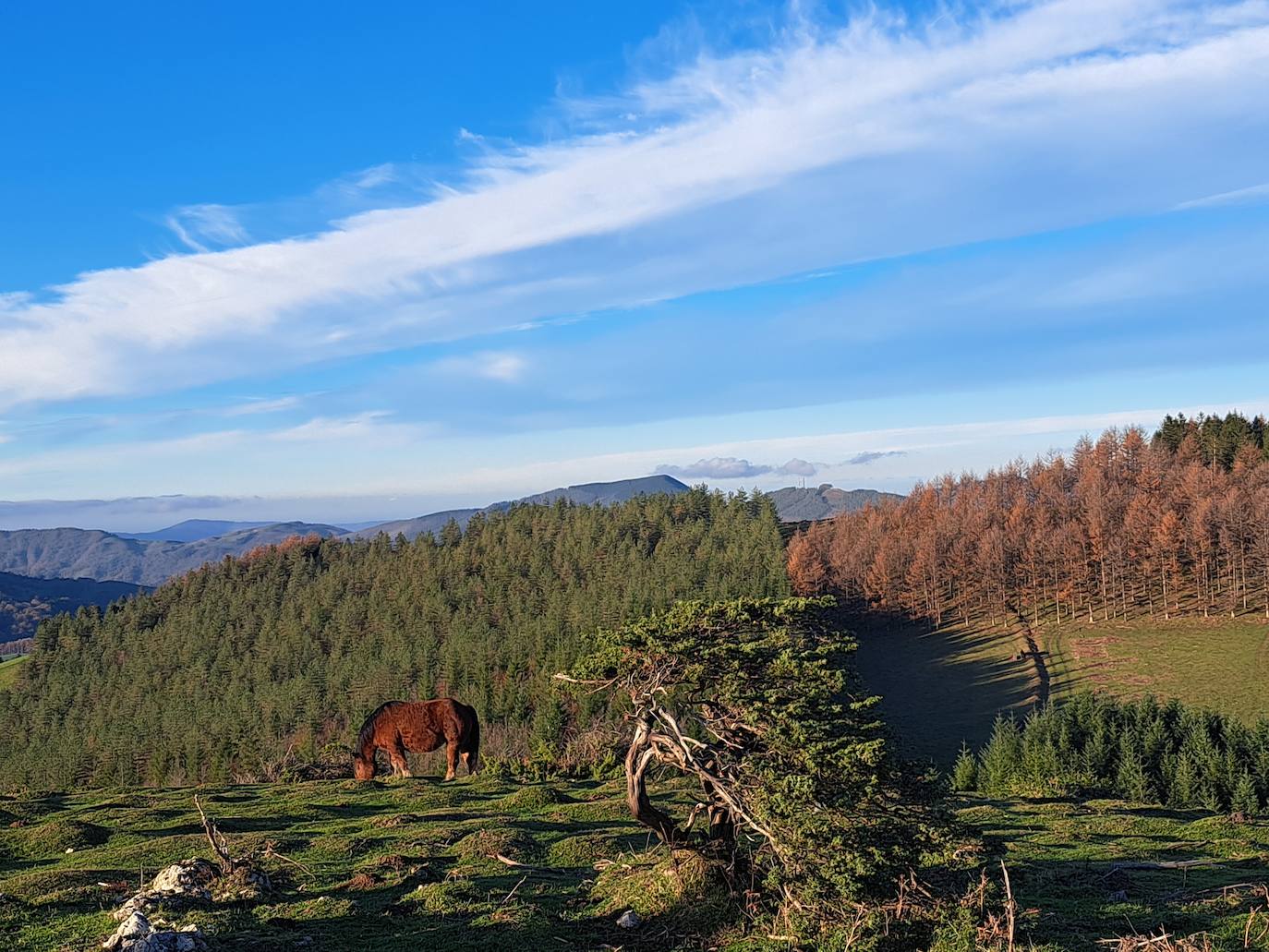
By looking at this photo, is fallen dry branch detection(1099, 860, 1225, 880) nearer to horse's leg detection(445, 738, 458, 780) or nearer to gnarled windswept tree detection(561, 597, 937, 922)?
gnarled windswept tree detection(561, 597, 937, 922)

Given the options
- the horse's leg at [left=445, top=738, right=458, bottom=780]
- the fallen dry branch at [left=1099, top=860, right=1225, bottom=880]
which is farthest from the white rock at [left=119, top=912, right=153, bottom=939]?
the horse's leg at [left=445, top=738, right=458, bottom=780]

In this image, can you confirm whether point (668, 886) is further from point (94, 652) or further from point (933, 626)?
point (94, 652)

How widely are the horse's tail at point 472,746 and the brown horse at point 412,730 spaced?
9.7 inches

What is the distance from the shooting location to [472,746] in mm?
32625

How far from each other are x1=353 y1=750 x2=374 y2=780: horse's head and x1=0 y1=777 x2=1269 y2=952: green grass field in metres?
4.46

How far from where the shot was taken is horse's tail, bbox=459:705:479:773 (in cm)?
3253

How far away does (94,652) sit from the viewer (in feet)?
446

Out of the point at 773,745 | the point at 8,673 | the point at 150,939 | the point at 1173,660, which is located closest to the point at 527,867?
the point at 150,939

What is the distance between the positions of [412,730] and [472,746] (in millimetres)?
2376

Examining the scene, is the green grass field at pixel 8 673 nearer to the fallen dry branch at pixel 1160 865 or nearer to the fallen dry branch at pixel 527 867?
the fallen dry branch at pixel 527 867

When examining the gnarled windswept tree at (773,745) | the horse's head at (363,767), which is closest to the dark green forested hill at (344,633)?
the horse's head at (363,767)

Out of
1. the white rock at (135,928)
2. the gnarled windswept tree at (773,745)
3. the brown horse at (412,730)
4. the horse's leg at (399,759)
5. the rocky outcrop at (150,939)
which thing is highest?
the gnarled windswept tree at (773,745)

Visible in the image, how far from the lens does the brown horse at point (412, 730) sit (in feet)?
103

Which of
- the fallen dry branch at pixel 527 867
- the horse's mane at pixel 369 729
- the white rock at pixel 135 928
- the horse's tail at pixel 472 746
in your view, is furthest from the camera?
the horse's tail at pixel 472 746
